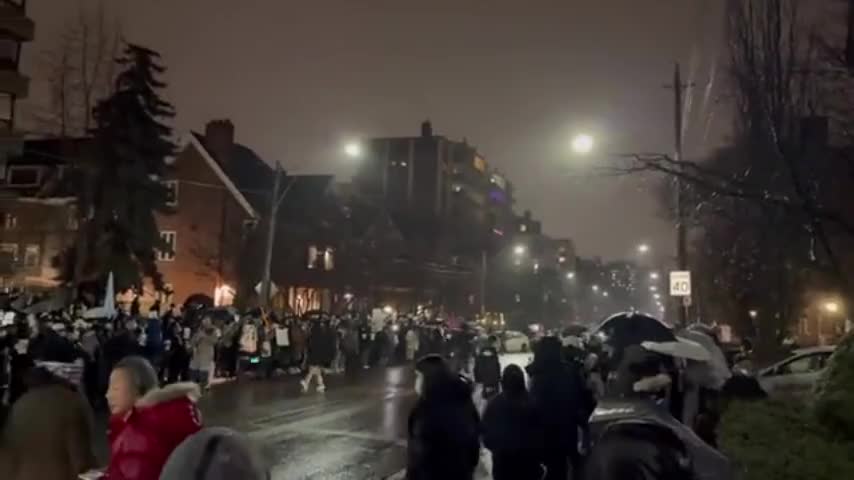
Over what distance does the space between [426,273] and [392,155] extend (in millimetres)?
42490

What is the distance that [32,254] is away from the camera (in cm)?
5003

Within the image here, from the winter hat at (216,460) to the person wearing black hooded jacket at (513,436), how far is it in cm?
481

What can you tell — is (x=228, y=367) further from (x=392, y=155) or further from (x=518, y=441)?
(x=392, y=155)

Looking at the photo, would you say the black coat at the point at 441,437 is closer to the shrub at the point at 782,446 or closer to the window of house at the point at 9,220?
the shrub at the point at 782,446

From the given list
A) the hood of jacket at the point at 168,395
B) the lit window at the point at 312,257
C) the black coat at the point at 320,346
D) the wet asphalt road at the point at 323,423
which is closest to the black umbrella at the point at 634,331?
the hood of jacket at the point at 168,395

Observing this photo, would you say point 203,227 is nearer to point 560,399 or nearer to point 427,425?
point 560,399

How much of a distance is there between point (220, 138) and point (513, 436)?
4977 cm

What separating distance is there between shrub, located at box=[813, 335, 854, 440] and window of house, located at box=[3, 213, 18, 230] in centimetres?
5073

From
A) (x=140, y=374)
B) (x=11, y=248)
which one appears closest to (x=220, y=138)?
(x=11, y=248)

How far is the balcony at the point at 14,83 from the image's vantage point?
4369 cm

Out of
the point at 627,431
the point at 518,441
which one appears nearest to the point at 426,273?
the point at 518,441

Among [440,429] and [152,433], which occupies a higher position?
[152,433]

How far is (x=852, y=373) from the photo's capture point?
5.33 m

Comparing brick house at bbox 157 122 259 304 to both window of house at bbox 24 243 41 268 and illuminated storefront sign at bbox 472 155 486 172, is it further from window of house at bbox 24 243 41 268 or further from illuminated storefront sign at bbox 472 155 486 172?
illuminated storefront sign at bbox 472 155 486 172
